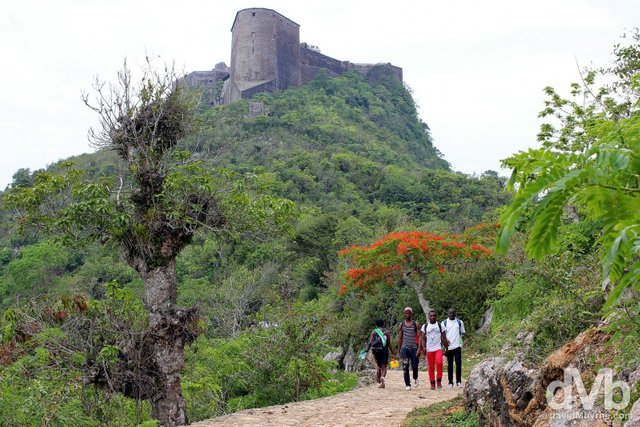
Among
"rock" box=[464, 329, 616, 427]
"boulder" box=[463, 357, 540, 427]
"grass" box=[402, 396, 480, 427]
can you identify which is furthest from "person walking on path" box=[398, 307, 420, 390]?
"rock" box=[464, 329, 616, 427]

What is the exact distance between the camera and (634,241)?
1.79m

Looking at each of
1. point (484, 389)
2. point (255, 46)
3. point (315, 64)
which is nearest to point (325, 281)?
point (484, 389)

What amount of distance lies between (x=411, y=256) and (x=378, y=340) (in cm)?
747

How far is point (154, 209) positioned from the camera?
26.8 feet

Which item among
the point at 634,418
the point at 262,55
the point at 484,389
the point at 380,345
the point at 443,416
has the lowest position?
the point at 443,416

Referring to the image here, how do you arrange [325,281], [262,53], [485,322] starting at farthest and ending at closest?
[262,53] < [325,281] < [485,322]

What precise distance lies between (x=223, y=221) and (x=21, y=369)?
331cm

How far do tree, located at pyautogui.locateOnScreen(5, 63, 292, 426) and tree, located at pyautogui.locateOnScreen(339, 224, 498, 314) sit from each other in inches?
334

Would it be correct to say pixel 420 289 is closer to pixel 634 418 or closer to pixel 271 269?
pixel 271 269

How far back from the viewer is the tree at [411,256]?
16.8 m

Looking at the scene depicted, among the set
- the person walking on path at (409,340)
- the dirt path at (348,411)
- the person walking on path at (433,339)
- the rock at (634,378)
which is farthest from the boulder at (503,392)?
the person walking on path at (409,340)

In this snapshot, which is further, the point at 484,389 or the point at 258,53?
the point at 258,53

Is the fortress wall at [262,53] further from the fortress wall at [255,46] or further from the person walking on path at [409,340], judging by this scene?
the person walking on path at [409,340]

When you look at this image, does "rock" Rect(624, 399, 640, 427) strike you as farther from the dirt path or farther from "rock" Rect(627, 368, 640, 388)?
the dirt path
